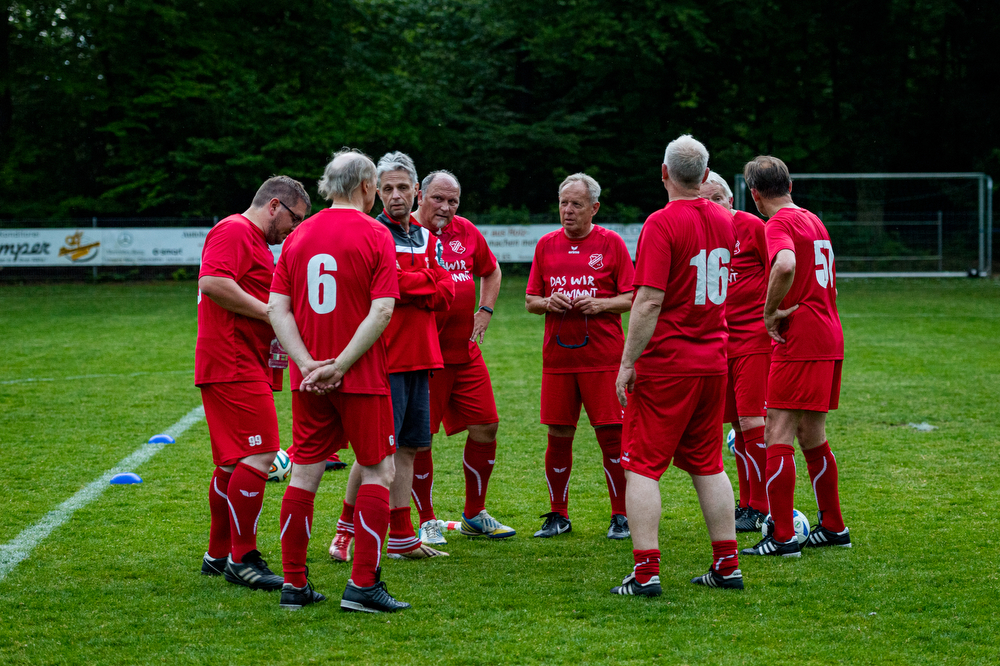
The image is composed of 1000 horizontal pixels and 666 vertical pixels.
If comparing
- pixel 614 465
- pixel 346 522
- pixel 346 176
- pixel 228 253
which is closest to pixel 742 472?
pixel 614 465

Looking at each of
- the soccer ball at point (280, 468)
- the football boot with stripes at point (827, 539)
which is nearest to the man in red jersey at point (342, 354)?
the football boot with stripes at point (827, 539)

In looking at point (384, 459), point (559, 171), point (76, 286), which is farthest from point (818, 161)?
point (384, 459)

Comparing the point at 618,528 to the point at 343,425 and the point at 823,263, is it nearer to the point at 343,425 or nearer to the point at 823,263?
the point at 823,263

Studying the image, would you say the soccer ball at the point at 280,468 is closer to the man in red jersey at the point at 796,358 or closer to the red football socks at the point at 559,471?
the red football socks at the point at 559,471

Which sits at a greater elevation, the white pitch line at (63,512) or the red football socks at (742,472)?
the red football socks at (742,472)

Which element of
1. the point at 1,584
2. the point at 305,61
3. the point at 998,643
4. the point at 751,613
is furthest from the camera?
the point at 305,61

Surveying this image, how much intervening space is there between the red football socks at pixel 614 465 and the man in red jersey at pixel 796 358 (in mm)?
819

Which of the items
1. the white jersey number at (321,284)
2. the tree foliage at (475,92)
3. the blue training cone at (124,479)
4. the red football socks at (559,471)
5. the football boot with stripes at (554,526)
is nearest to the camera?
the white jersey number at (321,284)

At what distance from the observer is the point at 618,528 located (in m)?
5.79

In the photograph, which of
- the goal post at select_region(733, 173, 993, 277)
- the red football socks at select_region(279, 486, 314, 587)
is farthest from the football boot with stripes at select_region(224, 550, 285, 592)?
the goal post at select_region(733, 173, 993, 277)

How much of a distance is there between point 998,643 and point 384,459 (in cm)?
262

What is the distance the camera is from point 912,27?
32844 millimetres

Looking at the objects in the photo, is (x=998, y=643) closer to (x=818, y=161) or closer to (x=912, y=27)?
(x=818, y=161)

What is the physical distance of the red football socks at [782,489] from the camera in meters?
5.27
